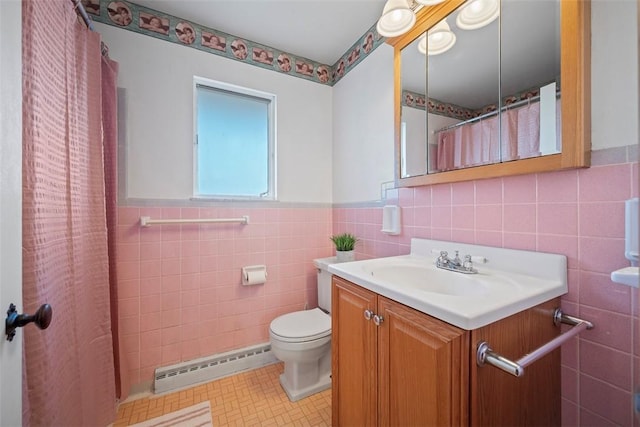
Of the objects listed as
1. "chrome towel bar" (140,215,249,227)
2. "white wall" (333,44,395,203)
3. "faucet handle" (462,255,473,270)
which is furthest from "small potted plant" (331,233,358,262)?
"faucet handle" (462,255,473,270)

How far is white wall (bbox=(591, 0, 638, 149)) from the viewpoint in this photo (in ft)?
2.37

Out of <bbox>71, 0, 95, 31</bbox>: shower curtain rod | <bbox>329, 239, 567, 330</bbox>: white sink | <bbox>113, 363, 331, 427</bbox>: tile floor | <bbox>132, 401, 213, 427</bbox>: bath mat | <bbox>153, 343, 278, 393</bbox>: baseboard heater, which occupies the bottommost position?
<bbox>113, 363, 331, 427</bbox>: tile floor

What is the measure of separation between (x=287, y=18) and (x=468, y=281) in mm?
1864

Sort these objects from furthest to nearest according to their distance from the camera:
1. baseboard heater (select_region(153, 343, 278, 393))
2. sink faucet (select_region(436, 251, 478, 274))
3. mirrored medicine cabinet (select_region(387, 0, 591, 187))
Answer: baseboard heater (select_region(153, 343, 278, 393)) < sink faucet (select_region(436, 251, 478, 274)) < mirrored medicine cabinet (select_region(387, 0, 591, 187))

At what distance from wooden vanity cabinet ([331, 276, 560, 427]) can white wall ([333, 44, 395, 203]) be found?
0.95 metres

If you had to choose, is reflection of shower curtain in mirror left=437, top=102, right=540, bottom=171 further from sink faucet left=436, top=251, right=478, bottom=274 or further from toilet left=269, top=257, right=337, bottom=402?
toilet left=269, top=257, right=337, bottom=402

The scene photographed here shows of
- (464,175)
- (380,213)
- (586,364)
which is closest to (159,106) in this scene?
(380,213)

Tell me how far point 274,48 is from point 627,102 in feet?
6.57

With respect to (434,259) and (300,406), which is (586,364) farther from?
(300,406)

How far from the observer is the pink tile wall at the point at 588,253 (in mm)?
753

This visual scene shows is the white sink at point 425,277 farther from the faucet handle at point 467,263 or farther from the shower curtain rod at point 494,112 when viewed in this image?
the shower curtain rod at point 494,112

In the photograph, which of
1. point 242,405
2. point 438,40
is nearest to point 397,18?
point 438,40

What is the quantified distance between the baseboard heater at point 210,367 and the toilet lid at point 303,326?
1.40ft

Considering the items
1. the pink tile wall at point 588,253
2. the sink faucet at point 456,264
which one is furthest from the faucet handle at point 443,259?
the pink tile wall at point 588,253
